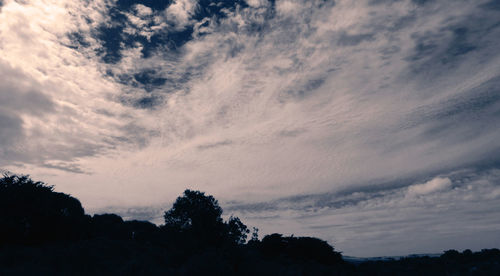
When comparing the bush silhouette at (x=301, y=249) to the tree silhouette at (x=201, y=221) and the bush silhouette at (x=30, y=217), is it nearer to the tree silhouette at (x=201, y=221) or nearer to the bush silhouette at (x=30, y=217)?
the tree silhouette at (x=201, y=221)

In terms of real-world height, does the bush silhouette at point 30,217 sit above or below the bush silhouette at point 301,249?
above

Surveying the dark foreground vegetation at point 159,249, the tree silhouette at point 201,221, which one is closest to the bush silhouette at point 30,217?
the dark foreground vegetation at point 159,249

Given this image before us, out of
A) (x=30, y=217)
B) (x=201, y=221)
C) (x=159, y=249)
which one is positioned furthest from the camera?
(x=201, y=221)

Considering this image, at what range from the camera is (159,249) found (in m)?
33.6

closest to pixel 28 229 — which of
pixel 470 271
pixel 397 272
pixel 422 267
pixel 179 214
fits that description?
pixel 179 214

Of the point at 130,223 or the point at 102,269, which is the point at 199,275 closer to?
the point at 102,269

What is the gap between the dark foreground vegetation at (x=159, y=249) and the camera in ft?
62.6

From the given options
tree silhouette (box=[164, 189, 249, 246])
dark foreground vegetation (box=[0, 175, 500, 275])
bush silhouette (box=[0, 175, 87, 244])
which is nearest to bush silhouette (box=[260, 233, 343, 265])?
dark foreground vegetation (box=[0, 175, 500, 275])

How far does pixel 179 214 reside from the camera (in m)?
58.5

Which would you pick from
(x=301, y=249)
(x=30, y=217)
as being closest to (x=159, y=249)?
(x=30, y=217)

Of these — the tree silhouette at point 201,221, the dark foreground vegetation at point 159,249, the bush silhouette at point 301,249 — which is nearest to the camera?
the dark foreground vegetation at point 159,249

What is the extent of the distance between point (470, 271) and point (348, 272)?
1286cm

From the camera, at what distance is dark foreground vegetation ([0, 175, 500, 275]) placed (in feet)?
62.6

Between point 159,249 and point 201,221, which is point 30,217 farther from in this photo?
point 201,221
